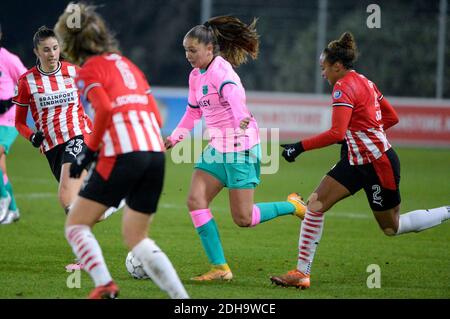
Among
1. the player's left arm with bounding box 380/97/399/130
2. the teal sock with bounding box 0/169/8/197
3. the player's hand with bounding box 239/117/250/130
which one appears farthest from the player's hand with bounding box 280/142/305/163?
the teal sock with bounding box 0/169/8/197

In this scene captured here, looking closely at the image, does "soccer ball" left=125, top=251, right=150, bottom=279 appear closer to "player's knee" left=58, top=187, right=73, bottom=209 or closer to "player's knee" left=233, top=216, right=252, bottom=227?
"player's knee" left=233, top=216, right=252, bottom=227

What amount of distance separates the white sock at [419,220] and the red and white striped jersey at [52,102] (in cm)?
319

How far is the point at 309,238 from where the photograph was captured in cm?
762

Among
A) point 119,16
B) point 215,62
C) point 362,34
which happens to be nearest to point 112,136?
point 215,62

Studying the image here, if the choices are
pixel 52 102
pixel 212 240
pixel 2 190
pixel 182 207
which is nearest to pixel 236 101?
pixel 212 240

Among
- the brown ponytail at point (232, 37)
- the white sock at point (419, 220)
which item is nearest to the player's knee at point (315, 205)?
the white sock at point (419, 220)

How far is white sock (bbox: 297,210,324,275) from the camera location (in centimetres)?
762

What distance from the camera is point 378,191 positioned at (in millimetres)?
7695

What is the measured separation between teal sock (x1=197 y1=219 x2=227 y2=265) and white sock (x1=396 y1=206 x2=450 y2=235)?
1561 millimetres

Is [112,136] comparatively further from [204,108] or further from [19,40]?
[19,40]

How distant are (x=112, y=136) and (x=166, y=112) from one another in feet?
52.9

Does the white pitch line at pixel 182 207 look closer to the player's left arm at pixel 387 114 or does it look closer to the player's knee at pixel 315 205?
the player's left arm at pixel 387 114

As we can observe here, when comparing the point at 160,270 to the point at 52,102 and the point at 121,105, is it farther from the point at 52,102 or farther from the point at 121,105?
the point at 52,102

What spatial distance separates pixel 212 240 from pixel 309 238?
2.66 feet
